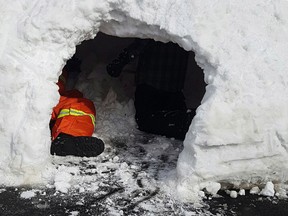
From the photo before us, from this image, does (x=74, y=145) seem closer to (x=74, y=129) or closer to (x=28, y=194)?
(x=74, y=129)

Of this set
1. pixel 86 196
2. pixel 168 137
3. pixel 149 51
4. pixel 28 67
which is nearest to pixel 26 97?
pixel 28 67

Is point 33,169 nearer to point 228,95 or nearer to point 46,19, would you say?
point 46,19

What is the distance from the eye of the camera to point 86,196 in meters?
2.73

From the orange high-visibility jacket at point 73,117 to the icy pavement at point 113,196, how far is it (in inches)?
8.9

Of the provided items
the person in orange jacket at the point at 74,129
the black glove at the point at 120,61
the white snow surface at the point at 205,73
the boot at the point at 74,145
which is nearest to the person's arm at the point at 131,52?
the black glove at the point at 120,61

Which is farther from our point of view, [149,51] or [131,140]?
[149,51]

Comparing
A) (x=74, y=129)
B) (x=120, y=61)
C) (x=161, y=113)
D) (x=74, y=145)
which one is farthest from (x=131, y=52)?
(x=74, y=145)

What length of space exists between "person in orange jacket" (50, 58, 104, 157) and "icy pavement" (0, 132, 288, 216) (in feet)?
0.24

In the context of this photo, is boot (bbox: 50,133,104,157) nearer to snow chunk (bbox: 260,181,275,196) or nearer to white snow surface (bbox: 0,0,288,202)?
white snow surface (bbox: 0,0,288,202)

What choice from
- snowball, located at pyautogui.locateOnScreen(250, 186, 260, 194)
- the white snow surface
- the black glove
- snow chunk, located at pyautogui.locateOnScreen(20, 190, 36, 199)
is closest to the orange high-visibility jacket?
the white snow surface

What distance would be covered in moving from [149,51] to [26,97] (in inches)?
63.7

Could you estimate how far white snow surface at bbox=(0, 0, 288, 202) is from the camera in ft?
8.92

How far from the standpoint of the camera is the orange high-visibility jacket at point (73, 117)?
3.25 m

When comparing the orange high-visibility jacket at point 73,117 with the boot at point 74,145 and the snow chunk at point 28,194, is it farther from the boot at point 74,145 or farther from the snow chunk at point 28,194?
the snow chunk at point 28,194
